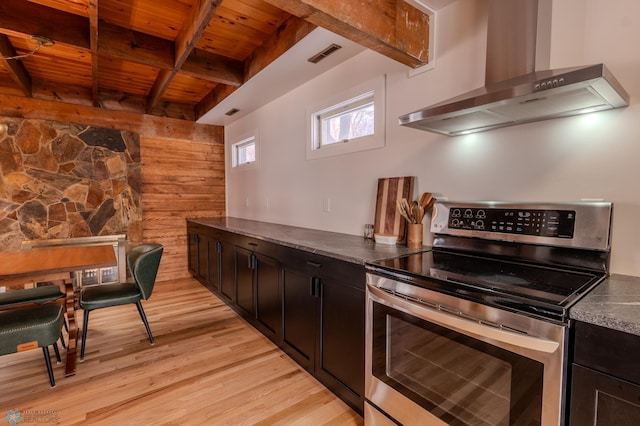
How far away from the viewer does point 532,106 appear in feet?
4.33

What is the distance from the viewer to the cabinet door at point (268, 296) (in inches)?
94.0

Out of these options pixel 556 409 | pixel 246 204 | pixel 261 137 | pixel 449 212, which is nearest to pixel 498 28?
pixel 449 212

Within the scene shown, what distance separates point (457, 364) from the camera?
119cm

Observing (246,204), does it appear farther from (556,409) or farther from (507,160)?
(556,409)

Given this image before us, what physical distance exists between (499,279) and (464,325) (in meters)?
0.26

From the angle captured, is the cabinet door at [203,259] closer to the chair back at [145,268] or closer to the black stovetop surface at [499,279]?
the chair back at [145,268]

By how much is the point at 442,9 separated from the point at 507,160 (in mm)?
1046

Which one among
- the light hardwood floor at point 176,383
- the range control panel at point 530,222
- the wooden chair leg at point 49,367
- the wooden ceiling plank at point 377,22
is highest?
the wooden ceiling plank at point 377,22

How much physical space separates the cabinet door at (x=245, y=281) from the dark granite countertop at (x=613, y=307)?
223 cm

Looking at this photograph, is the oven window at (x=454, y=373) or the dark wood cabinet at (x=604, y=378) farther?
the oven window at (x=454, y=373)

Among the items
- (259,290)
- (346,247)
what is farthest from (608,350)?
(259,290)

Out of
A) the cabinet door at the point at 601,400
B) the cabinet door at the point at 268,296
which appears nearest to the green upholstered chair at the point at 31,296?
the cabinet door at the point at 268,296

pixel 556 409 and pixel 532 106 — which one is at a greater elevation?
pixel 532 106

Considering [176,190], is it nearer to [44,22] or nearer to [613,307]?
[44,22]
